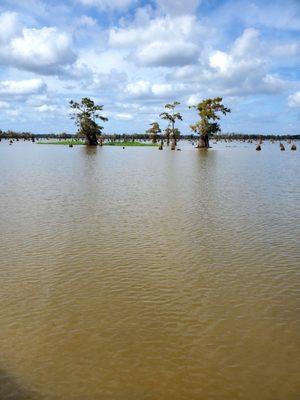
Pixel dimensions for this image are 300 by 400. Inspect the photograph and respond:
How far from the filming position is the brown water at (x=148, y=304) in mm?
6070

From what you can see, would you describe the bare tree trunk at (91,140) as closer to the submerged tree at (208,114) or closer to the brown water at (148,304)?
the submerged tree at (208,114)

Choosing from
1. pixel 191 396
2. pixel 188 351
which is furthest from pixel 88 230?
pixel 191 396

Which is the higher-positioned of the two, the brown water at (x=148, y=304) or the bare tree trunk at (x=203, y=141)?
the bare tree trunk at (x=203, y=141)

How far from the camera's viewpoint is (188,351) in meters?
6.86

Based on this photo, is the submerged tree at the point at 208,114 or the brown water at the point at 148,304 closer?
the brown water at the point at 148,304

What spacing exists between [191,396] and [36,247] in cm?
837

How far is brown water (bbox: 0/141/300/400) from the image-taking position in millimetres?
6070

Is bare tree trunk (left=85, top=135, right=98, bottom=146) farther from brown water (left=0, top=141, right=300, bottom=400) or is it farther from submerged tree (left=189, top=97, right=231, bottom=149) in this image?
brown water (left=0, top=141, right=300, bottom=400)

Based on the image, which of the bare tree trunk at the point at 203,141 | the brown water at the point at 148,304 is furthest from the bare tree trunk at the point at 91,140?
the brown water at the point at 148,304

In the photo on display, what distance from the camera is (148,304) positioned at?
344 inches

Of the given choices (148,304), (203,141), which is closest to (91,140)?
(203,141)

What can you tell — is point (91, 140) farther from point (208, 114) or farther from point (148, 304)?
point (148, 304)

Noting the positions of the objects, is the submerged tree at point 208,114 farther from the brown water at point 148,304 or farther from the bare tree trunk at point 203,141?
the brown water at point 148,304

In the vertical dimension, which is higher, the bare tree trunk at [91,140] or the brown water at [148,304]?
the bare tree trunk at [91,140]
